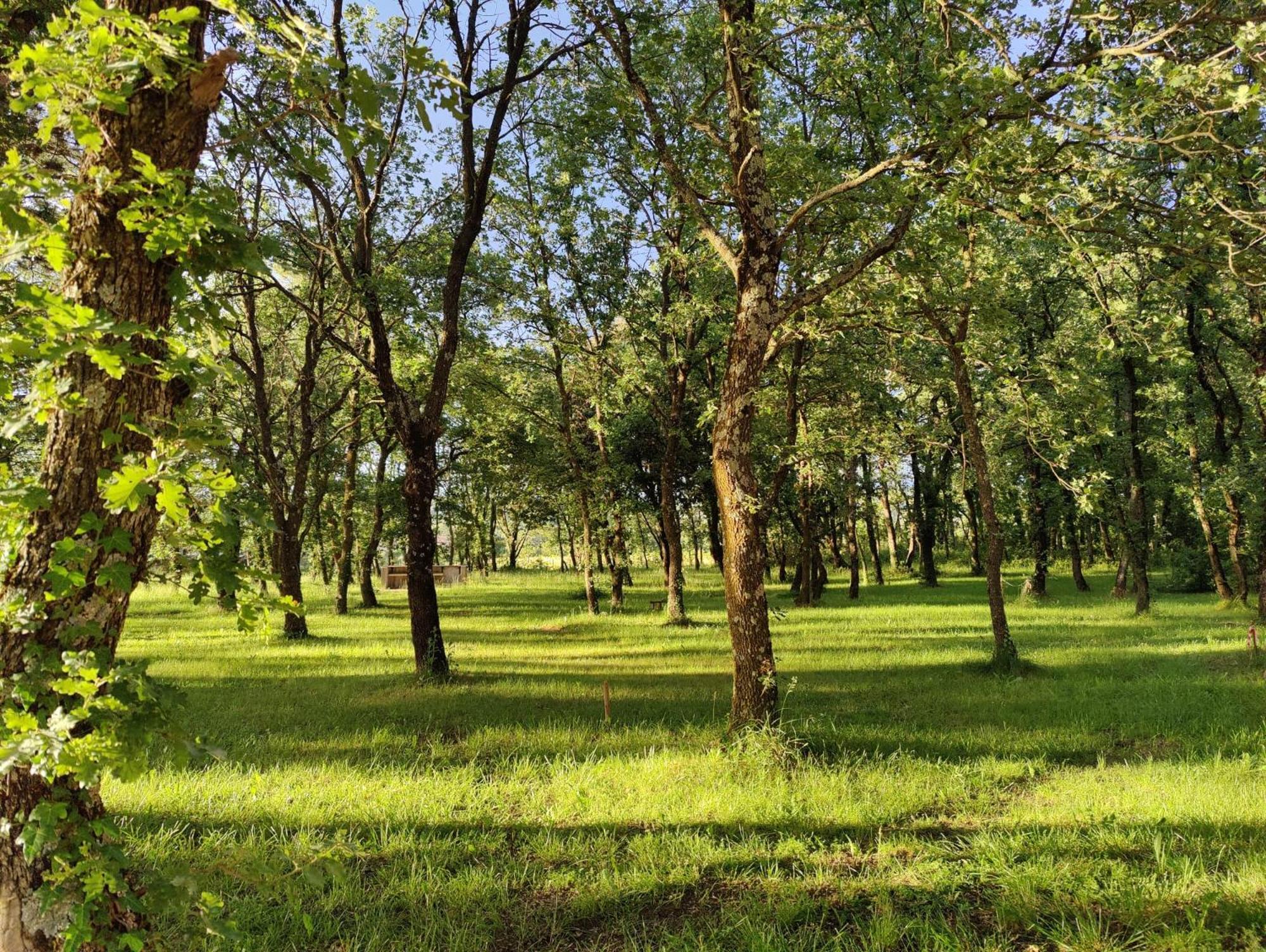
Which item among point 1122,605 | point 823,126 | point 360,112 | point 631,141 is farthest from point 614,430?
point 360,112

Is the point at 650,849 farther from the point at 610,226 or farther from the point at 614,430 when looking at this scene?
the point at 614,430

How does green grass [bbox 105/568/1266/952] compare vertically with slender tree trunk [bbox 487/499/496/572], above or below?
below

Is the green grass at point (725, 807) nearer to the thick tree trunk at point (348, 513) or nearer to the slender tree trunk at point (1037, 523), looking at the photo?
the thick tree trunk at point (348, 513)

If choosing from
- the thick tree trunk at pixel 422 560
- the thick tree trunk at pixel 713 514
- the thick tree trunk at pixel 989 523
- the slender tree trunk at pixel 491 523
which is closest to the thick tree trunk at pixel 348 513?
the thick tree trunk at pixel 422 560

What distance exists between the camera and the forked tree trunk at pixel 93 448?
224cm

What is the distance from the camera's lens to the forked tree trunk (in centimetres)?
224

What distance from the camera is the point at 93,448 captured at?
236cm

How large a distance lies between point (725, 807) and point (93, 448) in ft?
17.2

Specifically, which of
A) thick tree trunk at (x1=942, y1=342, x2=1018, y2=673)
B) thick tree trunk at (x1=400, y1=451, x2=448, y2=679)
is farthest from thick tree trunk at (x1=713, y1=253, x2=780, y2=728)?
thick tree trunk at (x1=942, y1=342, x2=1018, y2=673)

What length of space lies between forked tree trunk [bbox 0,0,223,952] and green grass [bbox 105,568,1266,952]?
1.98ft

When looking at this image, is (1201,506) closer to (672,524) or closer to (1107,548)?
(672,524)

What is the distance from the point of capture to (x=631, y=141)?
842cm

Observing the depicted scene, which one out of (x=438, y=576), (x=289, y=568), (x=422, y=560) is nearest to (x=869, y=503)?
(x=438, y=576)

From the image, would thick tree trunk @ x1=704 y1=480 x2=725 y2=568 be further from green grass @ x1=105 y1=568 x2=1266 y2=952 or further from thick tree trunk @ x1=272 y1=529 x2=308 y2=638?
green grass @ x1=105 y1=568 x2=1266 y2=952
